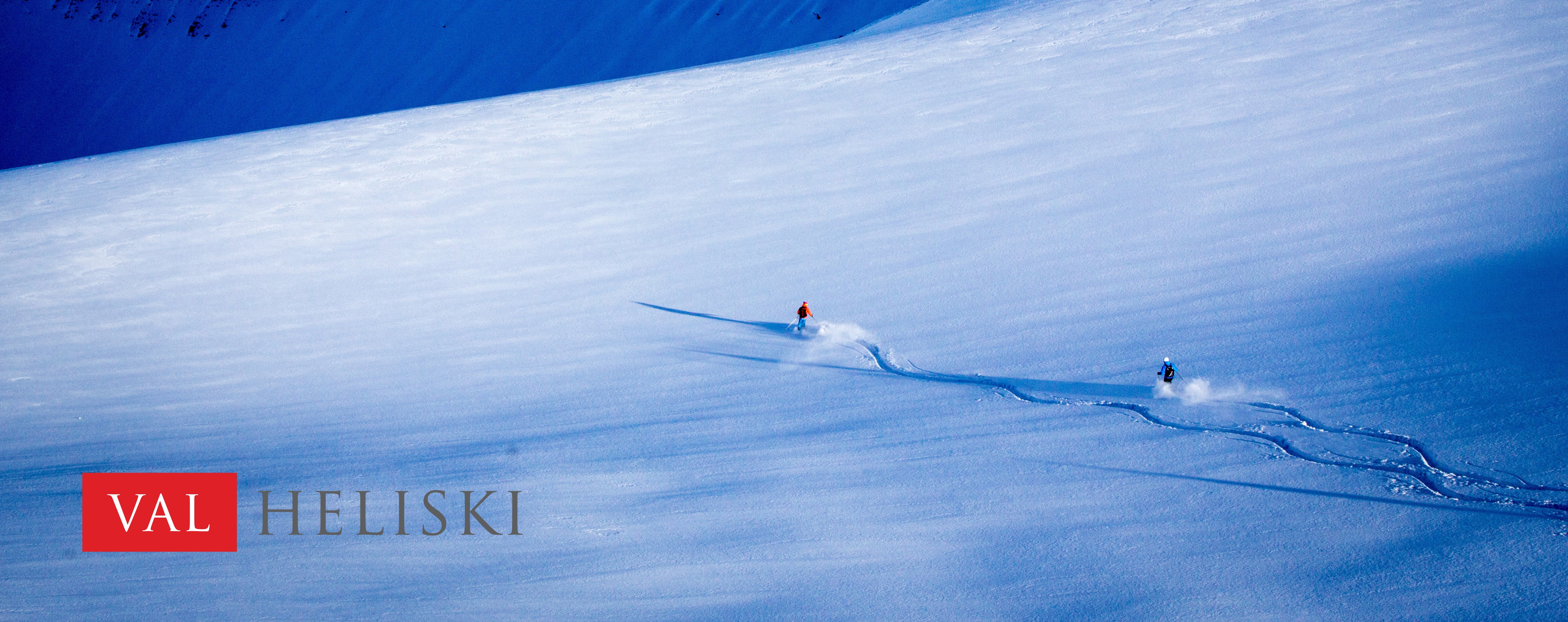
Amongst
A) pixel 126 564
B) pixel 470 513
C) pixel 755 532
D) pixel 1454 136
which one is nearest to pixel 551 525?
→ pixel 470 513

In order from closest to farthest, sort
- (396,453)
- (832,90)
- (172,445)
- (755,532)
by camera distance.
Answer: (755,532) < (396,453) < (172,445) < (832,90)

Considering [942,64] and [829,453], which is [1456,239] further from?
[942,64]

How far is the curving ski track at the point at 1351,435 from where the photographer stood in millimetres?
2947

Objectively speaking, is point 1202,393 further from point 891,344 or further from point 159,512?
point 159,512

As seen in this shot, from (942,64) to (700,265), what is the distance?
4411 millimetres

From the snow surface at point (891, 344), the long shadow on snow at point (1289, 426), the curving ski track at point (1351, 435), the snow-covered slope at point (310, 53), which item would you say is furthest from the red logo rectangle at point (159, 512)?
the snow-covered slope at point (310, 53)

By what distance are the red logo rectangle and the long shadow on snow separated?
93.6 inches

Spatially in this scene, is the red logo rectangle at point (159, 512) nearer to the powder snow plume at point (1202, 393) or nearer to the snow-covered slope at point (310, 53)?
the powder snow plume at point (1202, 393)

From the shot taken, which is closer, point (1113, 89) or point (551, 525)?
point (551, 525)

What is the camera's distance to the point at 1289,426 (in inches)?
138

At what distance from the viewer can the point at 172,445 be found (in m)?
4.41

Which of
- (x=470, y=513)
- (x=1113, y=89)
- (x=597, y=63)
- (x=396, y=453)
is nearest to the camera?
(x=470, y=513)

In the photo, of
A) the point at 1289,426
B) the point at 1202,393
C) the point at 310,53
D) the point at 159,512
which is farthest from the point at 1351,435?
the point at 310,53

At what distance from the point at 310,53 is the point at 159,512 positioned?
1690 centimetres
